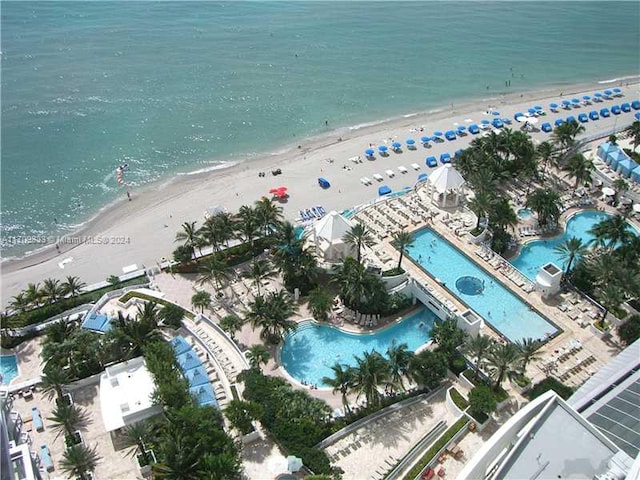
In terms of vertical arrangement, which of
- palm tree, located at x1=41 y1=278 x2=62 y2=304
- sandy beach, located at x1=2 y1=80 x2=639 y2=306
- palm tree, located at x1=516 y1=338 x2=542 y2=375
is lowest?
palm tree, located at x1=516 y1=338 x2=542 y2=375

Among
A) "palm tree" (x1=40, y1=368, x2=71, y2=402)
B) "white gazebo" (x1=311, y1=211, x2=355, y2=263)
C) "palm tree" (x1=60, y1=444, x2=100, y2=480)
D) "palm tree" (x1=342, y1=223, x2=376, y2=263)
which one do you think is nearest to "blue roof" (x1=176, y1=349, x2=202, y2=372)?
"palm tree" (x1=40, y1=368, x2=71, y2=402)

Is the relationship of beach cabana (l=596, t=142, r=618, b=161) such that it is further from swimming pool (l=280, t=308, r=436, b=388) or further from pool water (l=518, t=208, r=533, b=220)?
swimming pool (l=280, t=308, r=436, b=388)

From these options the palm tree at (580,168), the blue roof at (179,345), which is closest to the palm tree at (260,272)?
the blue roof at (179,345)

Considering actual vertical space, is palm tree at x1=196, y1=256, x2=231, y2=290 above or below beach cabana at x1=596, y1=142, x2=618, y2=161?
above

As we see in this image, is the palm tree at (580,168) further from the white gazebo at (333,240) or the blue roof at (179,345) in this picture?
the blue roof at (179,345)

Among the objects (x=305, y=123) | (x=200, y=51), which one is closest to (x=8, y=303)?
(x=305, y=123)
